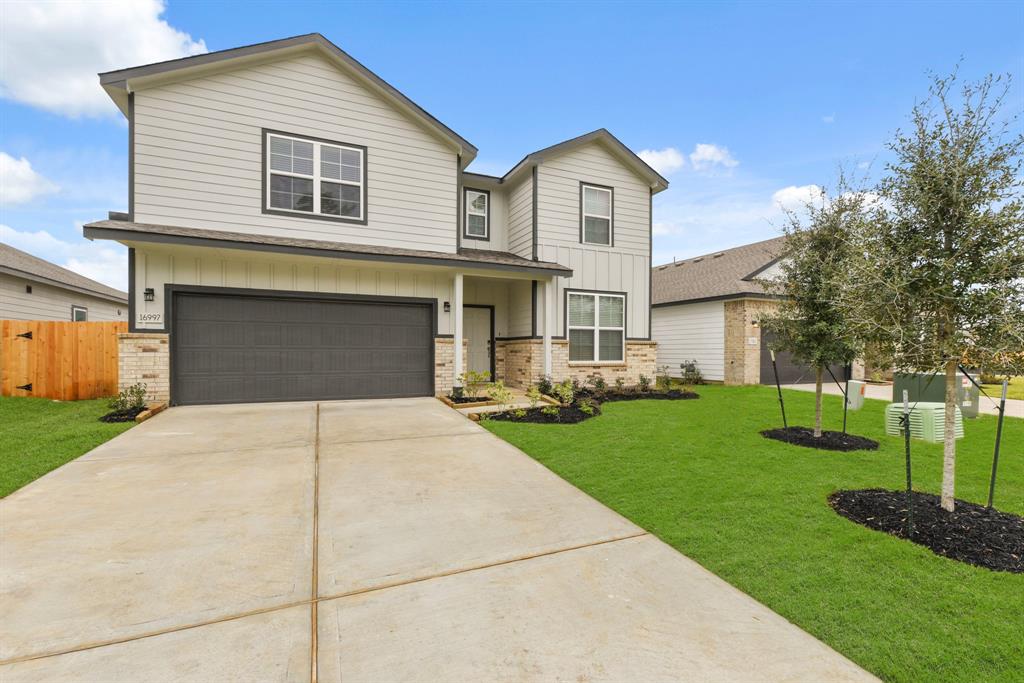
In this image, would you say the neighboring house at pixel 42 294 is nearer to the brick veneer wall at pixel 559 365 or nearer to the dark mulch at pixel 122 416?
the dark mulch at pixel 122 416

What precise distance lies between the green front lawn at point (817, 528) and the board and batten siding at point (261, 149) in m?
5.74

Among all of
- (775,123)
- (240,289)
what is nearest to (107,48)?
(240,289)

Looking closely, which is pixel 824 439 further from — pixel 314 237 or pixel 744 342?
pixel 314 237

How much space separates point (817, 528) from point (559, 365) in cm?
810

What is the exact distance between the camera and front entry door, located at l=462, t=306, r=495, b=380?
510 inches

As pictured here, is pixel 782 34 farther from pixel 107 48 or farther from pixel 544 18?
pixel 107 48

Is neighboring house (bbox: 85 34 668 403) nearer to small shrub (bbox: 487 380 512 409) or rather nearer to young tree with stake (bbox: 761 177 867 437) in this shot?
small shrub (bbox: 487 380 512 409)

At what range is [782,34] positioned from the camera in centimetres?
1126

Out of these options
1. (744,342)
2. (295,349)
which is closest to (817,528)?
(295,349)

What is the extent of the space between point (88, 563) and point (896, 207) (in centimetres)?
686

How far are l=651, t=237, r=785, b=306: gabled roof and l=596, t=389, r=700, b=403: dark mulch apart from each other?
410cm

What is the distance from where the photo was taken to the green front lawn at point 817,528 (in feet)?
7.48

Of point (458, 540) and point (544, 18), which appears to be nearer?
point (458, 540)

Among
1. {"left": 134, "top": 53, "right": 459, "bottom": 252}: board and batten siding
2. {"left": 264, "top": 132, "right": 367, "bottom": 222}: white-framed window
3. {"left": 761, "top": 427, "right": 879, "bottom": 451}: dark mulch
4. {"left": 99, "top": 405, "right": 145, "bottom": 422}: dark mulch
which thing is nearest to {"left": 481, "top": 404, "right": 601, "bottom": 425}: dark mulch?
{"left": 761, "top": 427, "right": 879, "bottom": 451}: dark mulch
